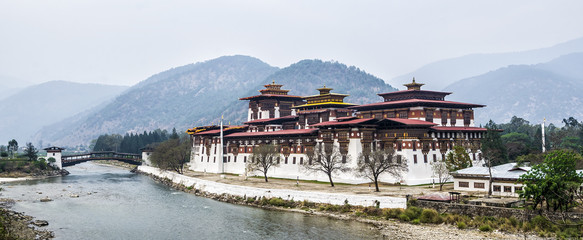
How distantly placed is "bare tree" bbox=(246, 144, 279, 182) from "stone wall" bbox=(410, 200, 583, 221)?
3772cm

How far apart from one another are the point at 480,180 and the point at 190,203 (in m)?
39.5

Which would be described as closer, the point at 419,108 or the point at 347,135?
the point at 347,135

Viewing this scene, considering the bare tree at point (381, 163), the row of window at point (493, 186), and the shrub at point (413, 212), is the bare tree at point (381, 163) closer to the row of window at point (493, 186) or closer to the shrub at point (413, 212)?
the row of window at point (493, 186)

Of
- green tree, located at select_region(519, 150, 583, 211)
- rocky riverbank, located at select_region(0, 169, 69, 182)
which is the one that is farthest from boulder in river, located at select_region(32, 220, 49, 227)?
rocky riverbank, located at select_region(0, 169, 69, 182)

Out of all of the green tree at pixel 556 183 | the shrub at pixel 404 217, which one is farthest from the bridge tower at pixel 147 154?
the green tree at pixel 556 183

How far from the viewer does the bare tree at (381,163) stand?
241 feet

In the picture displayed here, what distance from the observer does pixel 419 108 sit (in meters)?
90.5

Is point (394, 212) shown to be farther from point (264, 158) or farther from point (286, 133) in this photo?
point (286, 133)

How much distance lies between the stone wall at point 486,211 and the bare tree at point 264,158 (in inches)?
1485

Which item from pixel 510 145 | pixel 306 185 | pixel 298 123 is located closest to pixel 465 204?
pixel 306 185

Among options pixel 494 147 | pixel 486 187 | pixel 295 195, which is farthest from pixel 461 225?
pixel 494 147

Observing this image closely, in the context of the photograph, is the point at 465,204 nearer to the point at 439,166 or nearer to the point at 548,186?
the point at 548,186

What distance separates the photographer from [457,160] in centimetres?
7962

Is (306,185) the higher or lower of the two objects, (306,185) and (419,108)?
the lower
